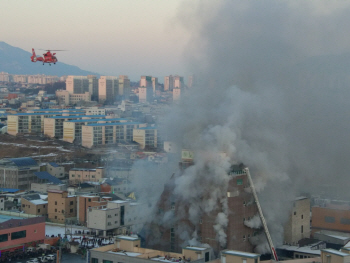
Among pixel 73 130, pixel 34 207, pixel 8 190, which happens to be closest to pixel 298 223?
pixel 34 207

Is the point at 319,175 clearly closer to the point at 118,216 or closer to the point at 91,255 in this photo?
the point at 118,216

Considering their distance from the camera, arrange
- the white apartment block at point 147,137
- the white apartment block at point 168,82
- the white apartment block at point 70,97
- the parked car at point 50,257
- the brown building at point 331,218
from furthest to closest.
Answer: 1. the white apartment block at point 168,82
2. the white apartment block at point 70,97
3. the white apartment block at point 147,137
4. the brown building at point 331,218
5. the parked car at point 50,257

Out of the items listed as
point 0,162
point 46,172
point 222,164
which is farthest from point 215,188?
point 0,162

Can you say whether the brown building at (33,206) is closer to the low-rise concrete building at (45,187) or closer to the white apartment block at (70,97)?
the low-rise concrete building at (45,187)

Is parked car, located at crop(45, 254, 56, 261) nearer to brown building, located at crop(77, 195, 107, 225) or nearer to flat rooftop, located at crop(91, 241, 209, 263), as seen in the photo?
flat rooftop, located at crop(91, 241, 209, 263)

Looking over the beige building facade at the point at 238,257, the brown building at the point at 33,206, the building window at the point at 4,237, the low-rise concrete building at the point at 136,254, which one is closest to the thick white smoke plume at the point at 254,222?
the low-rise concrete building at the point at 136,254

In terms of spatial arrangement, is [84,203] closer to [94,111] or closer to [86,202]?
[86,202]
